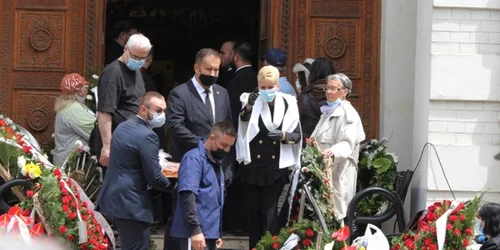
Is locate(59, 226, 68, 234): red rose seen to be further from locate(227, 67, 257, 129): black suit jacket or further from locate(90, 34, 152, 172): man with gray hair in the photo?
locate(227, 67, 257, 129): black suit jacket

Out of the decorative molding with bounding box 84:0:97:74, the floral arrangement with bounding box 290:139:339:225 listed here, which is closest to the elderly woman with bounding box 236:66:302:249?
the floral arrangement with bounding box 290:139:339:225

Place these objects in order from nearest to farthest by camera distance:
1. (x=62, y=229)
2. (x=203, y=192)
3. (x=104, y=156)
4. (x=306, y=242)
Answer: (x=203, y=192) < (x=62, y=229) < (x=306, y=242) < (x=104, y=156)

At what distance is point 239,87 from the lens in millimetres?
12625

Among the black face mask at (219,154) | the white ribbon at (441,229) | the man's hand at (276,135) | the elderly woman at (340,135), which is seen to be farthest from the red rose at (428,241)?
the black face mask at (219,154)

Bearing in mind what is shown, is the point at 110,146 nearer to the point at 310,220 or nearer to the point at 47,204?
the point at 47,204

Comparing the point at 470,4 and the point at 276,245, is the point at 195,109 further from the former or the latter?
the point at 470,4

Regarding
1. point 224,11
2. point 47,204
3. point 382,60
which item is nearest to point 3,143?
point 47,204

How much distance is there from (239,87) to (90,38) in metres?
1.68

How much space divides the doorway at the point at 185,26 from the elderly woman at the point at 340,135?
556cm

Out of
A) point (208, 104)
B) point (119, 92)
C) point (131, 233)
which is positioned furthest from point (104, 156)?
point (131, 233)

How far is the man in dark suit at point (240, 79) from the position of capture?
496 inches

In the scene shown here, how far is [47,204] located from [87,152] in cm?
139

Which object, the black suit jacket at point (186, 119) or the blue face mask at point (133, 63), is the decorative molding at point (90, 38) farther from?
the black suit jacket at point (186, 119)

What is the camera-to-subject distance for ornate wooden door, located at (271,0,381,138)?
13.3 metres
